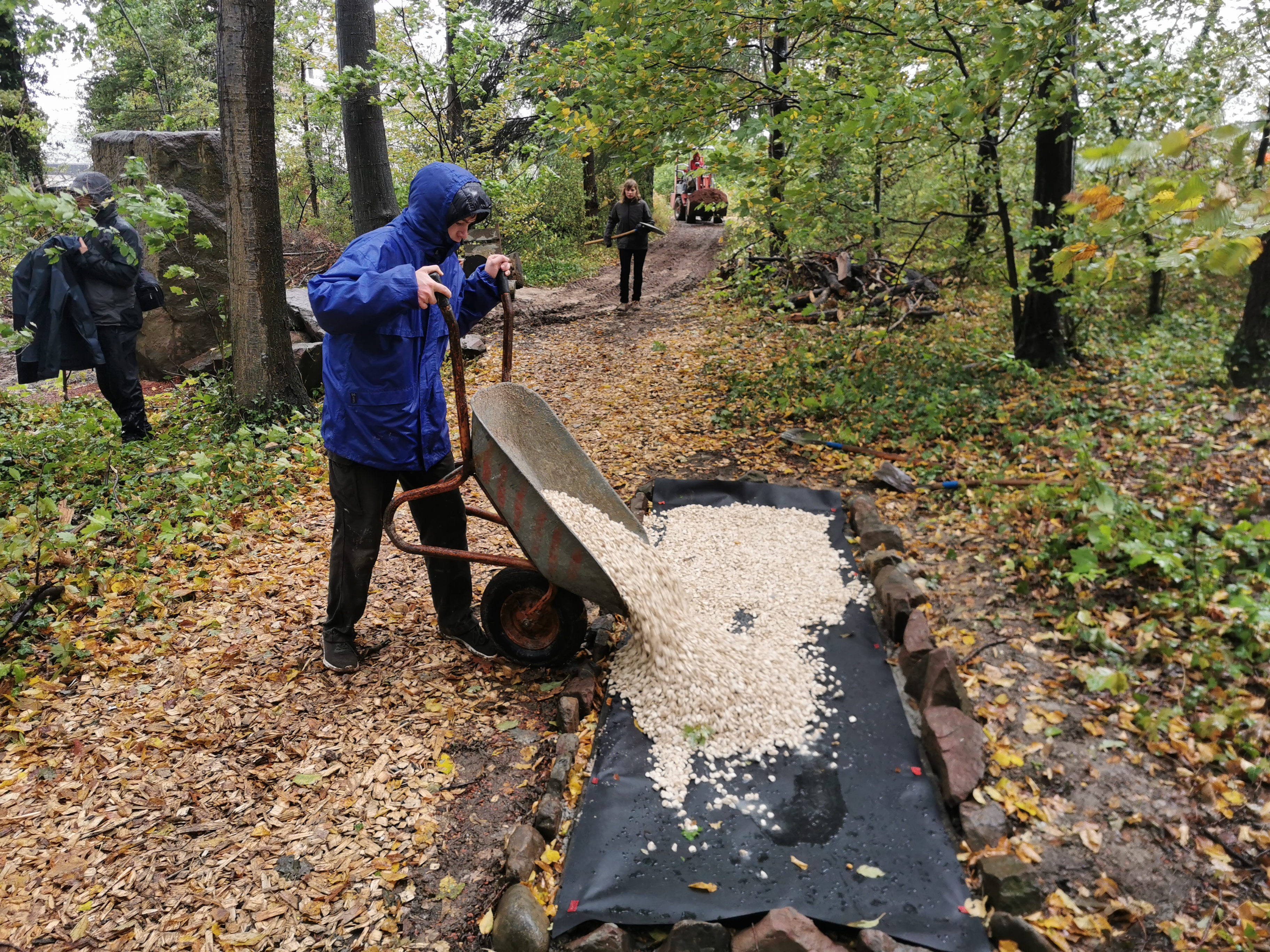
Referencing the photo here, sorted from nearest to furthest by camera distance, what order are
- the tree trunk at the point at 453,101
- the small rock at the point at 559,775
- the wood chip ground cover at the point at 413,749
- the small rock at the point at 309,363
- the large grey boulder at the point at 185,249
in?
the wood chip ground cover at the point at 413,749
the small rock at the point at 559,775
the small rock at the point at 309,363
the large grey boulder at the point at 185,249
the tree trunk at the point at 453,101

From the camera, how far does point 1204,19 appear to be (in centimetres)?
661

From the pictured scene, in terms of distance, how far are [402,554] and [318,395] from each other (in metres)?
2.80

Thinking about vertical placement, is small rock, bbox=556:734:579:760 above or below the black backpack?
below

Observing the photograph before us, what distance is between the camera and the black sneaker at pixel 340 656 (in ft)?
10.7

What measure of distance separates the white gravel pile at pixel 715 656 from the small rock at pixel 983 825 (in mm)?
625

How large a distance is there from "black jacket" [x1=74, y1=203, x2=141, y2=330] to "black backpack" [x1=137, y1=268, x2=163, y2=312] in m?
0.08

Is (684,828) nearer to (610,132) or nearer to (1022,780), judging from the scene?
(1022,780)

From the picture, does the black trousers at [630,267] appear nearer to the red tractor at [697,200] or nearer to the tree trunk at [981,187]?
the tree trunk at [981,187]

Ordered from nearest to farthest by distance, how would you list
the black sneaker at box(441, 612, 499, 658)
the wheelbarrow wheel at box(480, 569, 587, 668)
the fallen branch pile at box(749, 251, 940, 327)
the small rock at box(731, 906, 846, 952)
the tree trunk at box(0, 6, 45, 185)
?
the small rock at box(731, 906, 846, 952) → the wheelbarrow wheel at box(480, 569, 587, 668) → the black sneaker at box(441, 612, 499, 658) → the fallen branch pile at box(749, 251, 940, 327) → the tree trunk at box(0, 6, 45, 185)

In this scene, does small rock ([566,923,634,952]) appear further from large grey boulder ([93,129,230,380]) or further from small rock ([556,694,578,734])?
large grey boulder ([93,129,230,380])

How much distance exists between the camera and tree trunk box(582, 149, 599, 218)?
683 inches

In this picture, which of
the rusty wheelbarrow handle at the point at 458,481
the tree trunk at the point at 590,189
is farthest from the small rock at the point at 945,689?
the tree trunk at the point at 590,189

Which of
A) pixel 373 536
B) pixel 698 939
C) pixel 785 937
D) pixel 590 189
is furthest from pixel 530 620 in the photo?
pixel 590 189

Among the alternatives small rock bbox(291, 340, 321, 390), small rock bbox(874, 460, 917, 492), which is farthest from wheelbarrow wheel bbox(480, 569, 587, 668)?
small rock bbox(291, 340, 321, 390)
